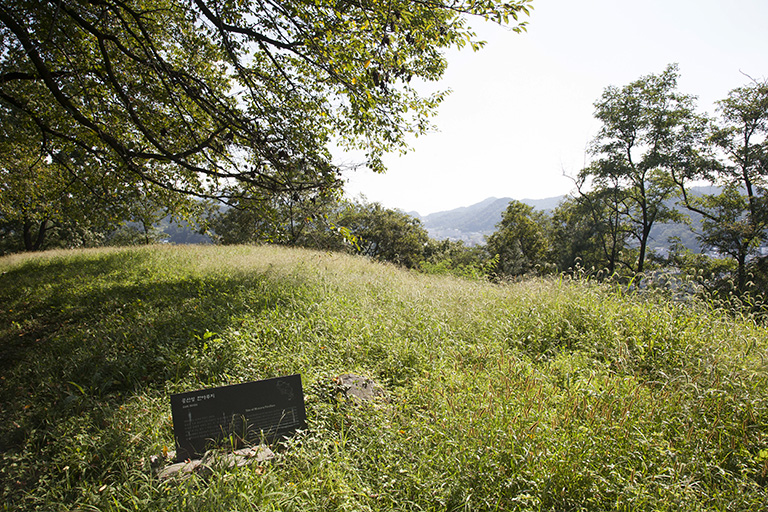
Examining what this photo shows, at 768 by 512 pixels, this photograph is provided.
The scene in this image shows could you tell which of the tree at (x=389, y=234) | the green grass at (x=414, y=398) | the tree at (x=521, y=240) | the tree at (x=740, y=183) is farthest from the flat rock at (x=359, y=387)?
the tree at (x=389, y=234)

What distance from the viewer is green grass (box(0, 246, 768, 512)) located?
2.48 metres

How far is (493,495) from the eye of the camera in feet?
8.05

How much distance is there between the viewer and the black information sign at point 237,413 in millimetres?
2889

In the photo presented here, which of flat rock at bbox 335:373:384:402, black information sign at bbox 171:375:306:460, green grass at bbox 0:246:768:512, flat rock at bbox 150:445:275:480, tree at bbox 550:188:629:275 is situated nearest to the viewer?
green grass at bbox 0:246:768:512

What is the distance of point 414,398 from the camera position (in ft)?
12.3

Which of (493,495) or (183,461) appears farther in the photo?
(183,461)

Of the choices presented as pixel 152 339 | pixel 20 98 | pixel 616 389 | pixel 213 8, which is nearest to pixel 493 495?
pixel 616 389

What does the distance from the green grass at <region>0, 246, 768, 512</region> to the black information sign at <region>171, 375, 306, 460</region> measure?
0.24m

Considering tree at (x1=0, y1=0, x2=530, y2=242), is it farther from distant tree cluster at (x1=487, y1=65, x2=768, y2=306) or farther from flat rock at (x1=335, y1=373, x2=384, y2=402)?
distant tree cluster at (x1=487, y1=65, x2=768, y2=306)

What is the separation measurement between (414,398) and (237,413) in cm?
186

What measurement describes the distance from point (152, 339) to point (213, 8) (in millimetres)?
6221

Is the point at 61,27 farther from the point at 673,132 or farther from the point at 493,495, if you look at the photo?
the point at 673,132

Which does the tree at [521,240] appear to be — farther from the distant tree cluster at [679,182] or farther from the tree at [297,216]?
the tree at [297,216]

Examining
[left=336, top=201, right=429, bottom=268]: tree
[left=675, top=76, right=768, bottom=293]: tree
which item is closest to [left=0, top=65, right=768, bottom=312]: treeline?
[left=675, top=76, right=768, bottom=293]: tree
